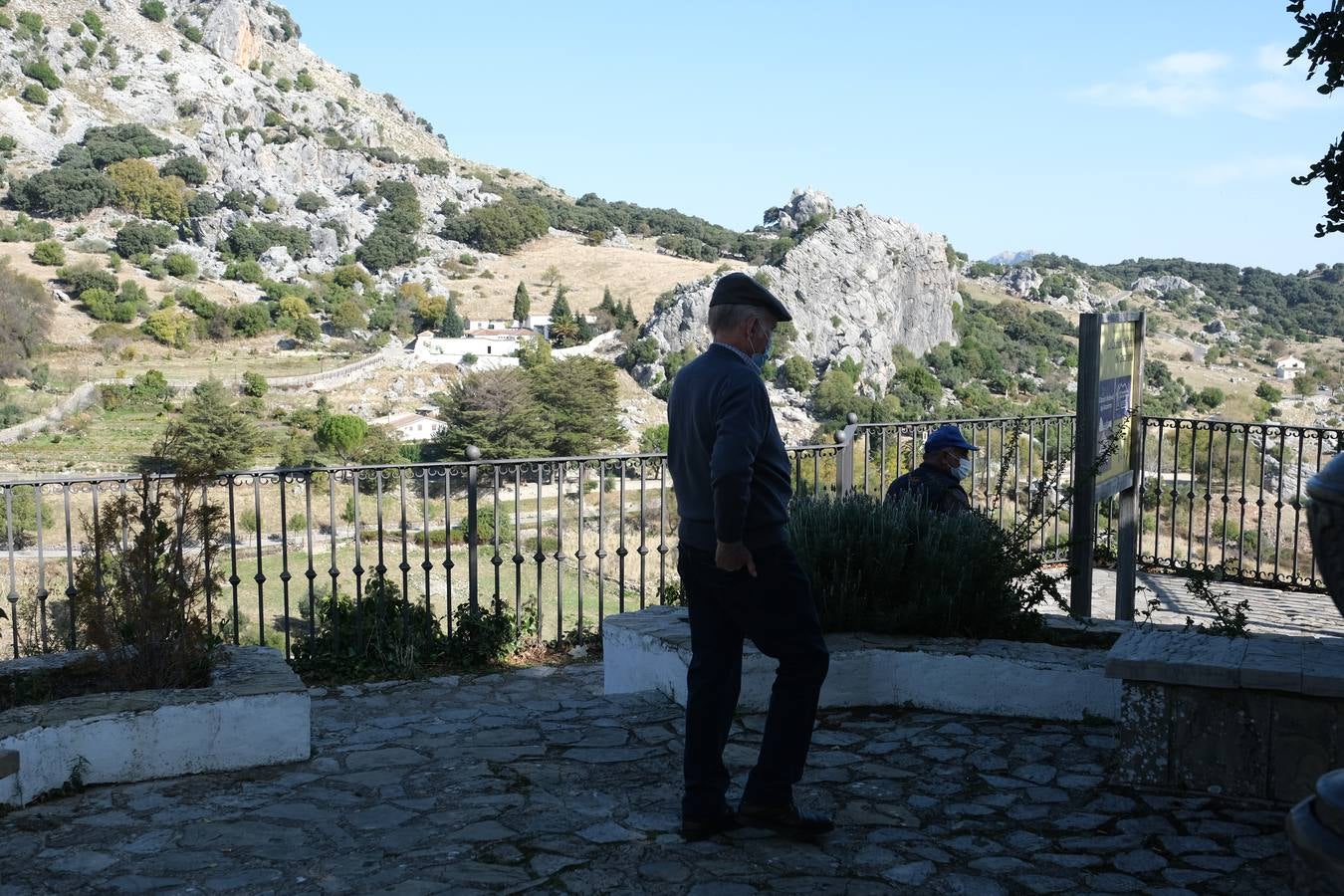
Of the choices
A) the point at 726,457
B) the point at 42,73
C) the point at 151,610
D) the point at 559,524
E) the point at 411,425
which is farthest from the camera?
the point at 42,73

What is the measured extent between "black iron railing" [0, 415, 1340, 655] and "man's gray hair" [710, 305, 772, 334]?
5.59 ft

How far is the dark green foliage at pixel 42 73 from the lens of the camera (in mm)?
105938

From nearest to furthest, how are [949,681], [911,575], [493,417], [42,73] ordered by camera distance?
[949,681]
[911,575]
[493,417]
[42,73]

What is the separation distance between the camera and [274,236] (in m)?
101

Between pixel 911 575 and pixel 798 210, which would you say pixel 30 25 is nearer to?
pixel 798 210

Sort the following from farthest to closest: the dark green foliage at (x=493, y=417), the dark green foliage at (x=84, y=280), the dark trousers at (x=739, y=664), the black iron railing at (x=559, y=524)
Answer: the dark green foliage at (x=84, y=280) < the dark green foliage at (x=493, y=417) < the black iron railing at (x=559, y=524) < the dark trousers at (x=739, y=664)

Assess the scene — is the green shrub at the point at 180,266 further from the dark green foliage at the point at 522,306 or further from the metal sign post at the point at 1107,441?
the metal sign post at the point at 1107,441

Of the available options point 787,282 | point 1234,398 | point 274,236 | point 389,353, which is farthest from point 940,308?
point 274,236

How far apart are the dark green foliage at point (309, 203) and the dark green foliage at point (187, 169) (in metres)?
8.49

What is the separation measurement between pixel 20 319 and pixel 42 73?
49530mm

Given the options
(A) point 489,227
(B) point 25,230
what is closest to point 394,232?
(A) point 489,227

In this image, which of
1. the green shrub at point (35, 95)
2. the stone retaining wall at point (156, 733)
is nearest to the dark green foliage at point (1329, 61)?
the stone retaining wall at point (156, 733)

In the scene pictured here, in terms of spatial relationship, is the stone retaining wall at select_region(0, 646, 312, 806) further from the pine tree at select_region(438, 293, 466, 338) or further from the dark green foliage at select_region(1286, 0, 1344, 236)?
the pine tree at select_region(438, 293, 466, 338)

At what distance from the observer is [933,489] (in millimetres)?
6297
